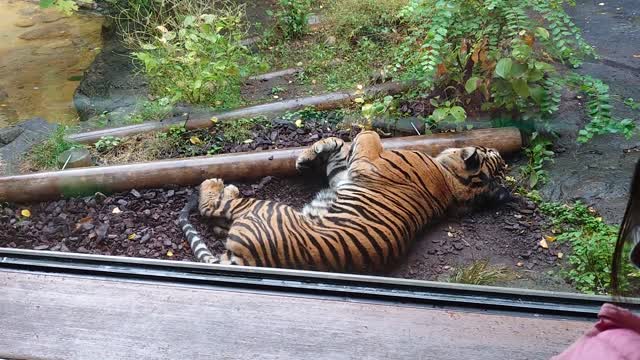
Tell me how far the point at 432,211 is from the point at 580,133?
73 cm

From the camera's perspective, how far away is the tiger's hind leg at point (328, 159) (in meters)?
2.46

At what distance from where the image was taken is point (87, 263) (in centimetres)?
165

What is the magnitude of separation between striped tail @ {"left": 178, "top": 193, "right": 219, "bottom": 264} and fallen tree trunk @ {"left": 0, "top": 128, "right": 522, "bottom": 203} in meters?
0.12

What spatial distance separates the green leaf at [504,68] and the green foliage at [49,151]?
1.90m

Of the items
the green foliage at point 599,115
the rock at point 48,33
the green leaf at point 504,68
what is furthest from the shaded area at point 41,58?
the green foliage at point 599,115

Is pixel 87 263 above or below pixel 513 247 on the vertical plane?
above

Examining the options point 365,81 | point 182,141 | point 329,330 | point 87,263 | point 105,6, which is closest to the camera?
point 329,330

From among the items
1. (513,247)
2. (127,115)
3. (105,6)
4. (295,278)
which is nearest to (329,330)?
(295,278)

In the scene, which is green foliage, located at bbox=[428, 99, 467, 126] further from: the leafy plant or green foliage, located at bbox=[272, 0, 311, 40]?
green foliage, located at bbox=[272, 0, 311, 40]

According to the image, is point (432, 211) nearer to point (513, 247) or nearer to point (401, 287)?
point (513, 247)

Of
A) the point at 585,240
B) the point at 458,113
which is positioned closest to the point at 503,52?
the point at 458,113

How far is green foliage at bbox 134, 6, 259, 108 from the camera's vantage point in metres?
3.08

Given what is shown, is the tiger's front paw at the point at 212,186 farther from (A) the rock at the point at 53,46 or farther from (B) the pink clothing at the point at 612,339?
(A) the rock at the point at 53,46

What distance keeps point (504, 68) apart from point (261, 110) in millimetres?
1144
